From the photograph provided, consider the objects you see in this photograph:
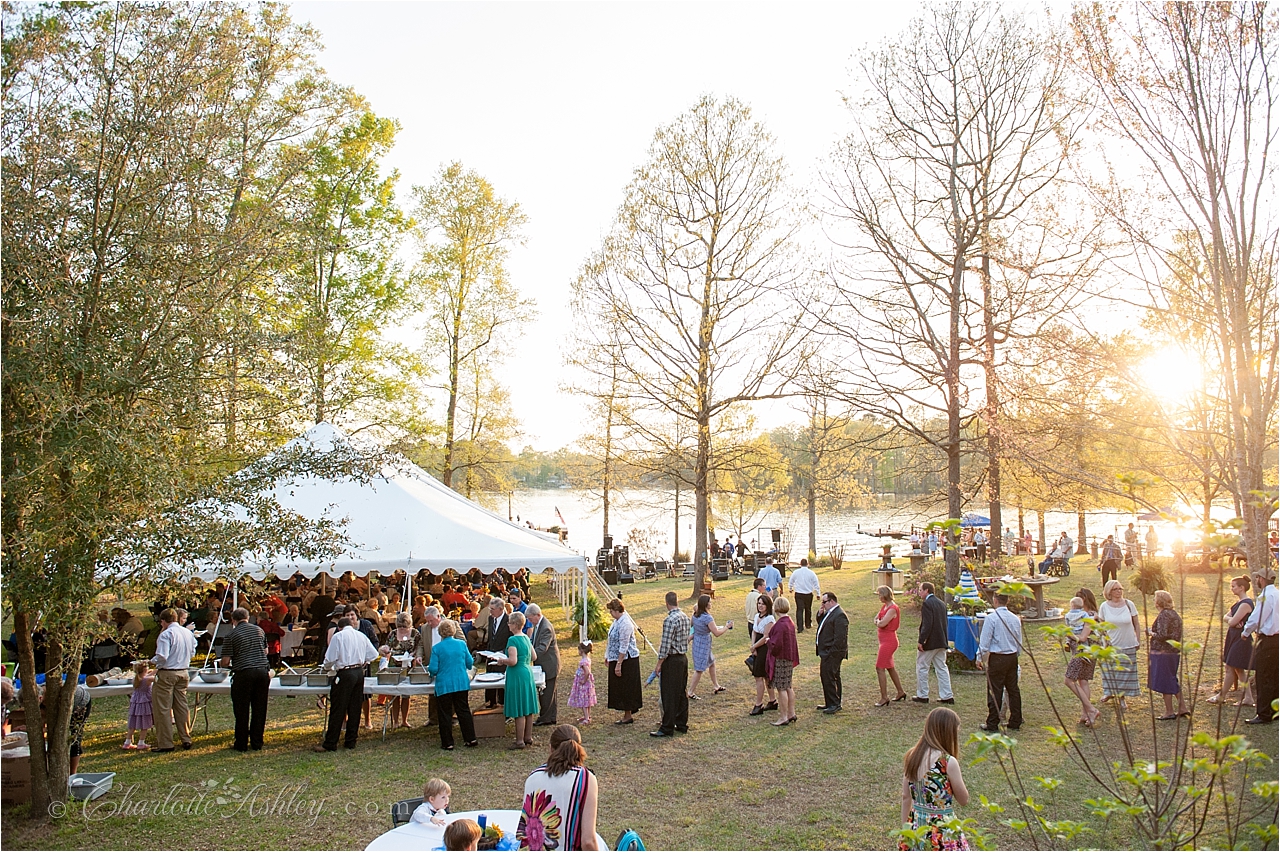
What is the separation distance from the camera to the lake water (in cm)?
3403

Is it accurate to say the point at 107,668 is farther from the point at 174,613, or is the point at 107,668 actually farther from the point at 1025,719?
the point at 1025,719

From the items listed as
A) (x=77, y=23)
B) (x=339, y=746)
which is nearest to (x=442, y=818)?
(x=339, y=746)

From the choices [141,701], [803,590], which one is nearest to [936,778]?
[141,701]

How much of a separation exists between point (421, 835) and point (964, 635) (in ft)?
30.4

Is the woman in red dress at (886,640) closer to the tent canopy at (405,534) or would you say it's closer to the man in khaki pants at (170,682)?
the tent canopy at (405,534)

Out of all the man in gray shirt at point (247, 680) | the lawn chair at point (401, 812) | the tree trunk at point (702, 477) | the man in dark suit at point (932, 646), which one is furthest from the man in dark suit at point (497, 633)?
the tree trunk at point (702, 477)

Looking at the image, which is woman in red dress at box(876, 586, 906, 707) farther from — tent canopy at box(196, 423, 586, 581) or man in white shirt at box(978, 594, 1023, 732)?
tent canopy at box(196, 423, 586, 581)

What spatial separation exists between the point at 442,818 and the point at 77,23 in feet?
21.4

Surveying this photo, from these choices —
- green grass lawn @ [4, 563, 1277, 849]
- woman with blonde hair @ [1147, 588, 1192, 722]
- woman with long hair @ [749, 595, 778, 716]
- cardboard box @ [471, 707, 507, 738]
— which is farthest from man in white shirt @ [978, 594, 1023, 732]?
cardboard box @ [471, 707, 507, 738]

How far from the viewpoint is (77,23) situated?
658 cm

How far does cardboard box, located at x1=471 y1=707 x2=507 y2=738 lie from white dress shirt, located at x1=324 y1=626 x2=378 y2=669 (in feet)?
4.84

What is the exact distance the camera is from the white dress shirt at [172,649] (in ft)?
30.7

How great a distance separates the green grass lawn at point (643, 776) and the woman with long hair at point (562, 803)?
6.59 feet

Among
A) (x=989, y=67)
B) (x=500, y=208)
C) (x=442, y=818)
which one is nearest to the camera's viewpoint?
(x=442, y=818)
